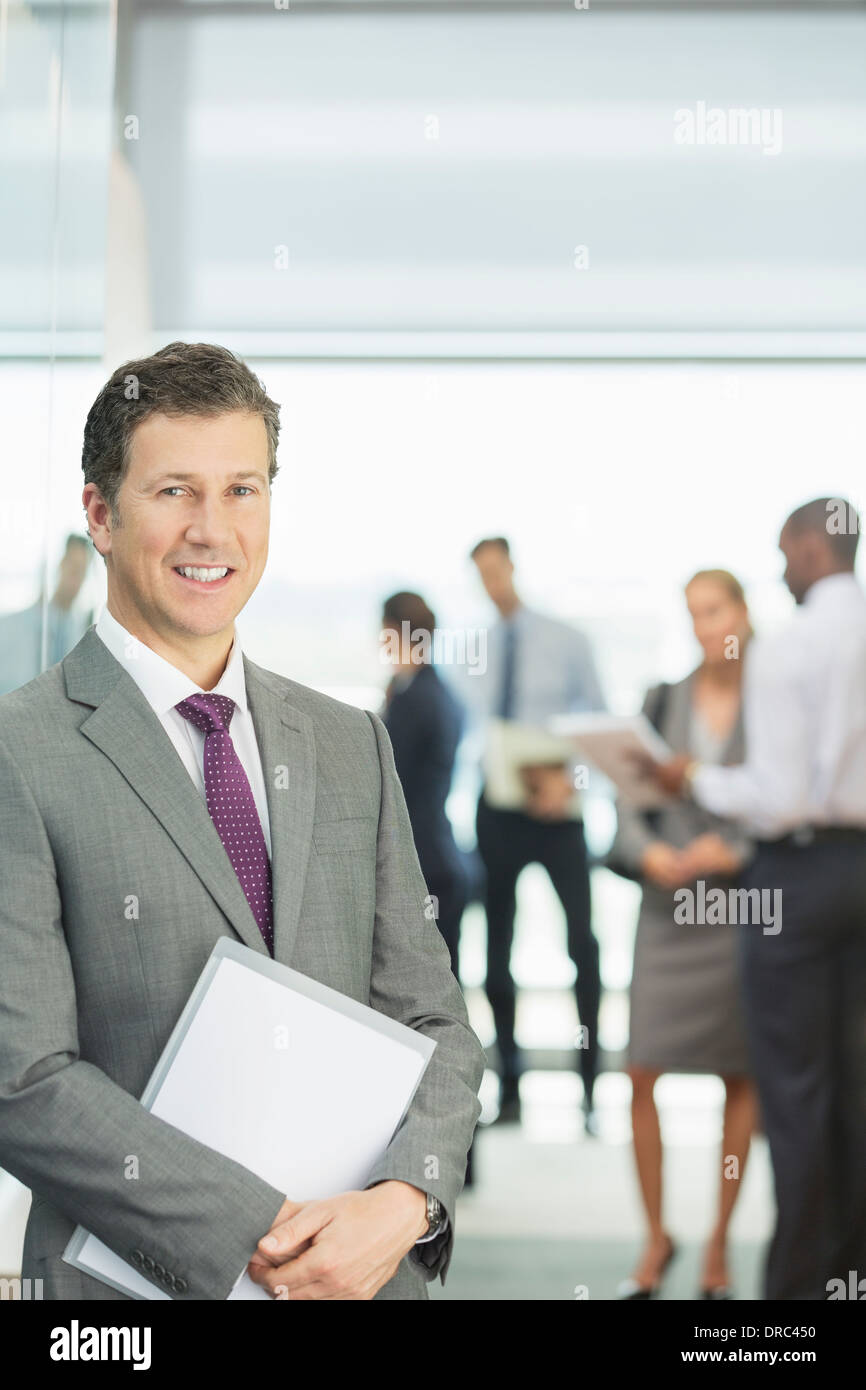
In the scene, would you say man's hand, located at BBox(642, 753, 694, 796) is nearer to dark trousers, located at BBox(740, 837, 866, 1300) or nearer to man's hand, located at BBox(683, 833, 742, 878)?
man's hand, located at BBox(683, 833, 742, 878)

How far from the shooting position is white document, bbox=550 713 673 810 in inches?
119

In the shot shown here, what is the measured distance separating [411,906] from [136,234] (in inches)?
105

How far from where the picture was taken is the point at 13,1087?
1046 millimetres

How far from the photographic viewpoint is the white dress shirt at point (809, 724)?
2709 mm

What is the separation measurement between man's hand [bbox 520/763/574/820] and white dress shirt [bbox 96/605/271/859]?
2.57 m

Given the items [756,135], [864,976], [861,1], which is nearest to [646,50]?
[756,135]

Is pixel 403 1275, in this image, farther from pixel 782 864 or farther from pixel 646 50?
pixel 646 50

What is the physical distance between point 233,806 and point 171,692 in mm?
118

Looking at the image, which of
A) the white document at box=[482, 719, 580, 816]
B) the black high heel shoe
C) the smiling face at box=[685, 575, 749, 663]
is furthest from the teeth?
the white document at box=[482, 719, 580, 816]

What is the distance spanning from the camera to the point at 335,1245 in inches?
41.9

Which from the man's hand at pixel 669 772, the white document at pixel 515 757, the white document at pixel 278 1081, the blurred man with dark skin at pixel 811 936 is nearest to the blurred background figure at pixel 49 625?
the white document at pixel 278 1081

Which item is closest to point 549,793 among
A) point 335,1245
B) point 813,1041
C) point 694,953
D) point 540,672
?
point 540,672

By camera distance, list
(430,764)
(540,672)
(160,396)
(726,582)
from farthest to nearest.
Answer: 1. (540,672)
2. (430,764)
3. (726,582)
4. (160,396)

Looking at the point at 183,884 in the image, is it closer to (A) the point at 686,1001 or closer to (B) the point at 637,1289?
(A) the point at 686,1001
